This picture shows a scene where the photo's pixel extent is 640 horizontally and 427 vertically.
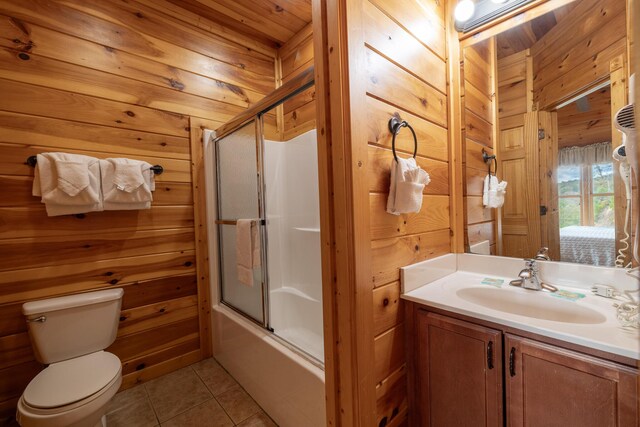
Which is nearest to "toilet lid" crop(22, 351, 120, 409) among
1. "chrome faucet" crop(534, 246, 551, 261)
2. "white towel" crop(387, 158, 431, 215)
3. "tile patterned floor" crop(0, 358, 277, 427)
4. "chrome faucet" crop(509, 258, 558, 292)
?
"tile patterned floor" crop(0, 358, 277, 427)

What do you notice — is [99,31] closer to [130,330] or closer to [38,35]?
[38,35]

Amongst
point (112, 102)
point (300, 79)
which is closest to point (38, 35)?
point (112, 102)

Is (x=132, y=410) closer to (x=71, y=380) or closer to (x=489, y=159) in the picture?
(x=71, y=380)

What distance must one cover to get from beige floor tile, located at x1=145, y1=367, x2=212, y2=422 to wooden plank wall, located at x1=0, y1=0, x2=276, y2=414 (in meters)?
0.10

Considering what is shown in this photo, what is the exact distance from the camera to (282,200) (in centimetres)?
250

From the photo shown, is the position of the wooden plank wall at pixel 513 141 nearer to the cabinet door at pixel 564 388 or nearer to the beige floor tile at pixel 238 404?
the cabinet door at pixel 564 388

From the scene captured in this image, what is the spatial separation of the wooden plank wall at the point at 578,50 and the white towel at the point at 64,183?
8.33 ft

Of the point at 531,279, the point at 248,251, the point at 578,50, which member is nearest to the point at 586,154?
the point at 578,50

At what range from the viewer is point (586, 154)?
1162 mm

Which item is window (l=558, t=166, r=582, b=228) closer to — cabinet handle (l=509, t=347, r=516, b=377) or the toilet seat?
cabinet handle (l=509, t=347, r=516, b=377)

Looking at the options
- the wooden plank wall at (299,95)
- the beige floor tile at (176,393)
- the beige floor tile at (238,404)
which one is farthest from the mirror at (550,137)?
the beige floor tile at (176,393)

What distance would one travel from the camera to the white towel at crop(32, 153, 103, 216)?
1469 millimetres

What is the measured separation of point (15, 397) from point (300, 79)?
2.40 meters

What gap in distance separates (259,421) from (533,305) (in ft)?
5.18
